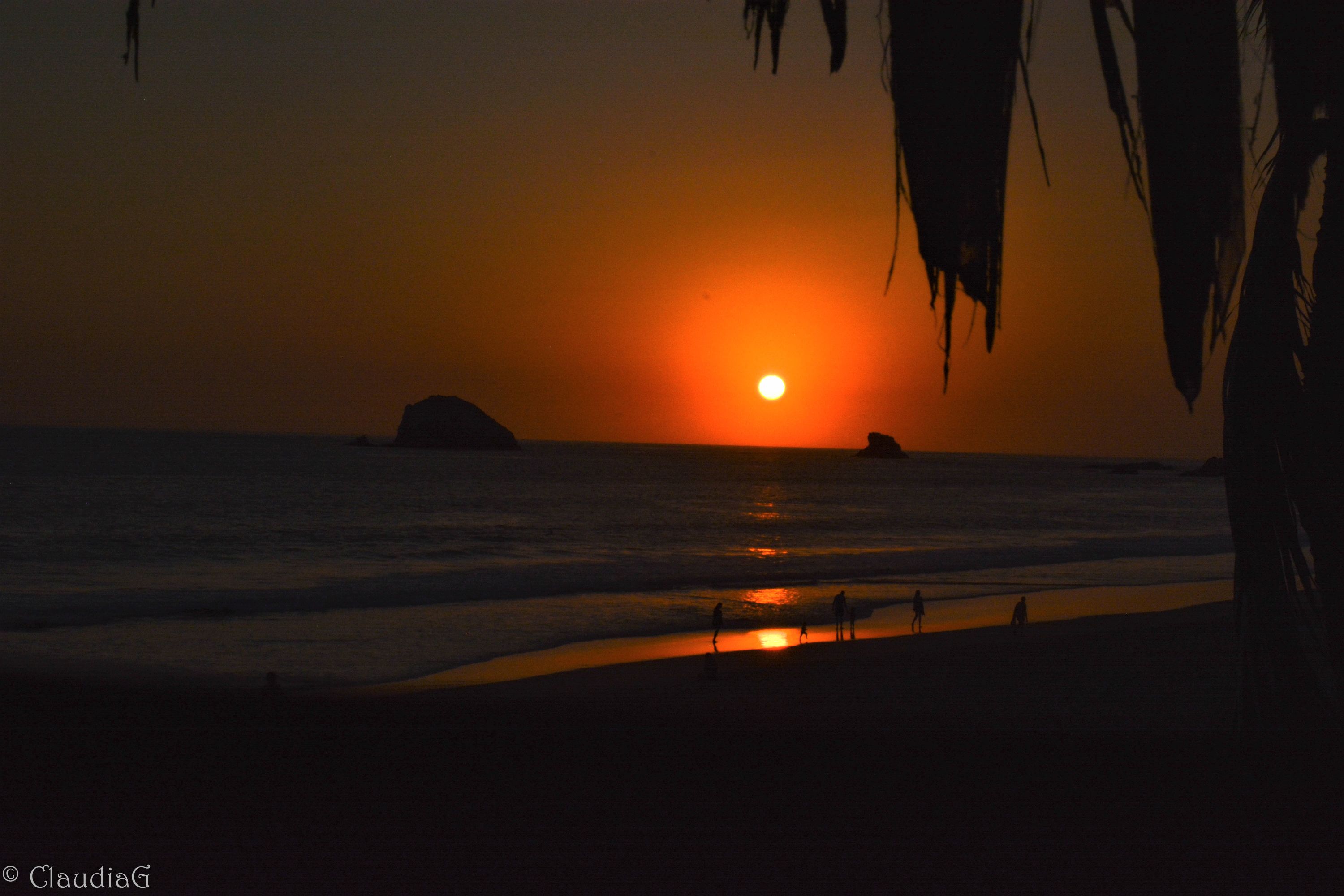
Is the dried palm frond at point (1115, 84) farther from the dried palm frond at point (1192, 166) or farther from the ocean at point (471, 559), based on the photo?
the ocean at point (471, 559)

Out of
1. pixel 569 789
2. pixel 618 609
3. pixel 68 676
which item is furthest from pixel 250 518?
pixel 569 789

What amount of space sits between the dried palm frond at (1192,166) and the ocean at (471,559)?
16.0 metres

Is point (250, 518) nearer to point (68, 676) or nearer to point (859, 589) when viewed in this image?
point (859, 589)

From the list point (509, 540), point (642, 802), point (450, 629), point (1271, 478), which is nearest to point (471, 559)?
point (509, 540)

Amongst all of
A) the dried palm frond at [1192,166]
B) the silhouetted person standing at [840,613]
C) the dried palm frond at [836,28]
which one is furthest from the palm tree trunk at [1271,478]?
the silhouetted person standing at [840,613]

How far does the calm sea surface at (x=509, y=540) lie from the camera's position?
27.3m

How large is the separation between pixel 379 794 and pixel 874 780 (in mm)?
3114

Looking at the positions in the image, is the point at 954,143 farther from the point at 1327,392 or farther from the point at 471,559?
the point at 471,559

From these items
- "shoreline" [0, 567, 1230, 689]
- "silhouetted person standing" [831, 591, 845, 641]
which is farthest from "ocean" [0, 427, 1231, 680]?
"silhouetted person standing" [831, 591, 845, 641]

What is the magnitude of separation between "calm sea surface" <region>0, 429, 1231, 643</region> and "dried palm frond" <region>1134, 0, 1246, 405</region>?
19.9 metres

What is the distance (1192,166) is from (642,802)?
17.9 ft

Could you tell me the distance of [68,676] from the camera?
14.5 metres

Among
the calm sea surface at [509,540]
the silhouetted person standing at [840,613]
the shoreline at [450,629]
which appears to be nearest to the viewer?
the shoreline at [450,629]

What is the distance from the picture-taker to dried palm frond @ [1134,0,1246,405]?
117 cm
